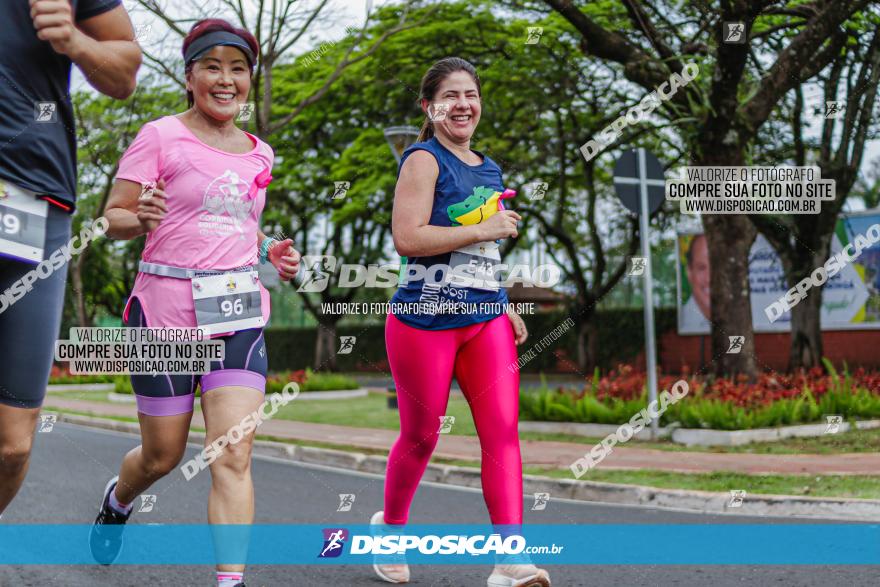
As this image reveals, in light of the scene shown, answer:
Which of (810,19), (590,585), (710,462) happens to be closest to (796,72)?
(810,19)

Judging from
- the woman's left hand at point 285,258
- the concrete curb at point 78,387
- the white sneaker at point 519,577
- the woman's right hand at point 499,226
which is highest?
the woman's right hand at point 499,226

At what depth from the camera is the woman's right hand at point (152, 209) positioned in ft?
10.4

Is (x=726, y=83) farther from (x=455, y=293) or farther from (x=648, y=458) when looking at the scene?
(x=455, y=293)

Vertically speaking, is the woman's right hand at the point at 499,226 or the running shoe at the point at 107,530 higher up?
the woman's right hand at the point at 499,226

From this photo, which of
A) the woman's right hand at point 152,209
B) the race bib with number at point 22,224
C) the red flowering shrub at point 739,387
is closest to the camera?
the race bib with number at point 22,224

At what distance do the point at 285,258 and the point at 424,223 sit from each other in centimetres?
53

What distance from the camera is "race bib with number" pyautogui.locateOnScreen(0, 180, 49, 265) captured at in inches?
107

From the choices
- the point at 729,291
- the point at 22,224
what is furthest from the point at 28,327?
the point at 729,291

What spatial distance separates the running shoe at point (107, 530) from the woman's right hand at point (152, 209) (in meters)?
1.18

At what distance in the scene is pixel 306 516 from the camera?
6.24 metres

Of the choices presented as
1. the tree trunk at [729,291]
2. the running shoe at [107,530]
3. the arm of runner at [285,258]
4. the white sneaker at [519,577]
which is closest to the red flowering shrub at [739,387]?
the tree trunk at [729,291]

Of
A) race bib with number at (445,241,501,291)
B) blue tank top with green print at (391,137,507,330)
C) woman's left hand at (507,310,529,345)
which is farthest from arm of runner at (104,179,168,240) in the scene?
woman's left hand at (507,310,529,345)

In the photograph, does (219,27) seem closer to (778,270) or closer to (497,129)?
(497,129)

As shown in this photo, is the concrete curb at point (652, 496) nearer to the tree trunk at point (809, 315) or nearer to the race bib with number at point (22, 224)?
the race bib with number at point (22, 224)
